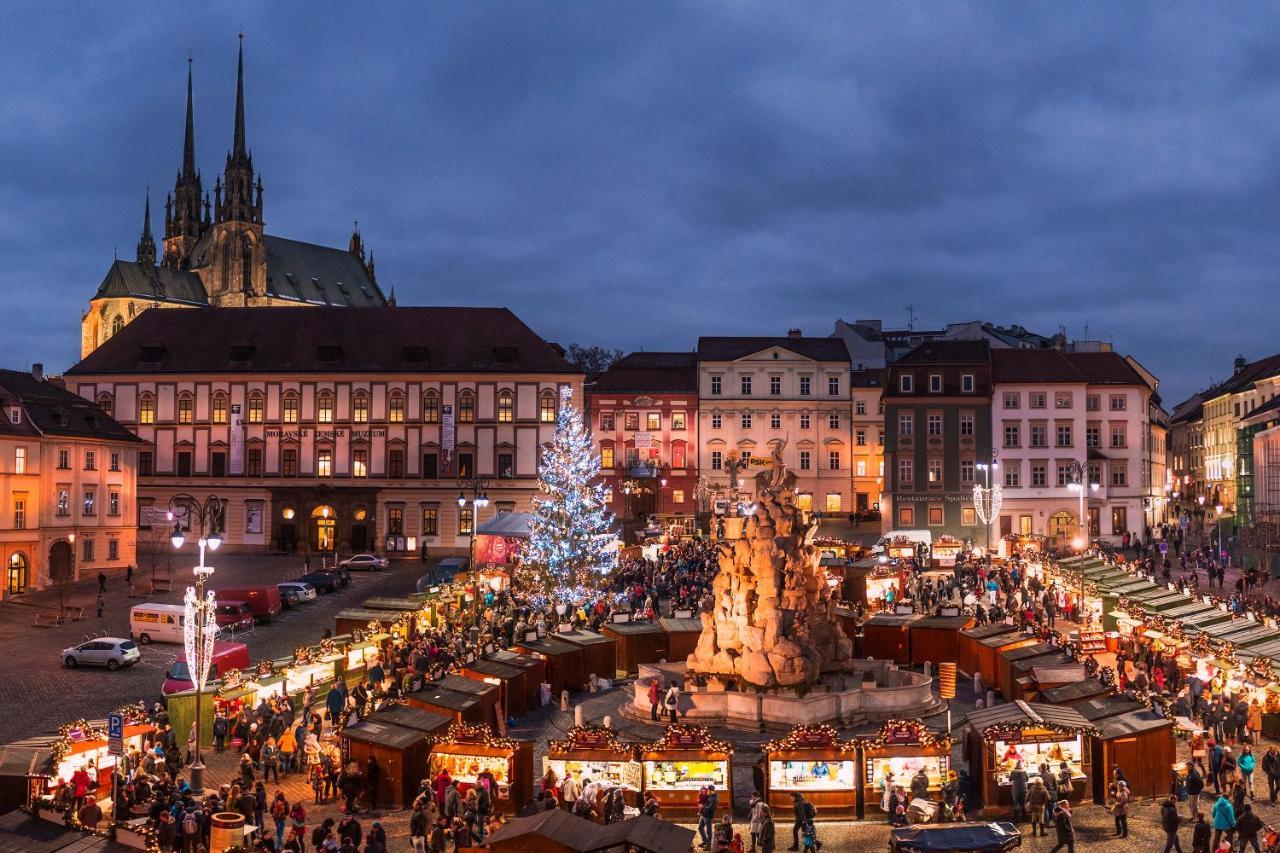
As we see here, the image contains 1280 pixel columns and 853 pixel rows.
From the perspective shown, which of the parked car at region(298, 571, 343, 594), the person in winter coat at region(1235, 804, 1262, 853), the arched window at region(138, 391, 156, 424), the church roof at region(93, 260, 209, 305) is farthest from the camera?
the church roof at region(93, 260, 209, 305)

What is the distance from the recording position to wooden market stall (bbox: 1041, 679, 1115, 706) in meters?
24.2

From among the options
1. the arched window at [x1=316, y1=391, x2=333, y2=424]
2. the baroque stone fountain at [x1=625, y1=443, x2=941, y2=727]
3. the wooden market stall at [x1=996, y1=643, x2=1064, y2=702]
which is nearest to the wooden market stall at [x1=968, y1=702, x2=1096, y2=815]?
the baroque stone fountain at [x1=625, y1=443, x2=941, y2=727]

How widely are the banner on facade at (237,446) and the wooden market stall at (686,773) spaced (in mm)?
56111

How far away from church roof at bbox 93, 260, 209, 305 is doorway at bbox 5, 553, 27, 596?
69.0m

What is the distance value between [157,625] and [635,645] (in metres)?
16.5

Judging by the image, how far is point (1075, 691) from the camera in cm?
2452

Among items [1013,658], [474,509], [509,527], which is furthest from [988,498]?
[1013,658]

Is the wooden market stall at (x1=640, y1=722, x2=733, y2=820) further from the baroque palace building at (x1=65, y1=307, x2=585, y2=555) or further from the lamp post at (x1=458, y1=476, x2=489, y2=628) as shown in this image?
the baroque palace building at (x1=65, y1=307, x2=585, y2=555)

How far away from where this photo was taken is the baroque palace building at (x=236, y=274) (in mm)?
116312

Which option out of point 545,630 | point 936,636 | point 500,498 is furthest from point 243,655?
point 500,498

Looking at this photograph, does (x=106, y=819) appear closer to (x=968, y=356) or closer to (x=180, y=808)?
(x=180, y=808)

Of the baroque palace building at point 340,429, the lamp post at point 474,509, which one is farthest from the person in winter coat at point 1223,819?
the baroque palace building at point 340,429

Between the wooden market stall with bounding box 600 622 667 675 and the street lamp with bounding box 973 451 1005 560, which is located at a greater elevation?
the street lamp with bounding box 973 451 1005 560

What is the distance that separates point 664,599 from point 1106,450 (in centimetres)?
3558
